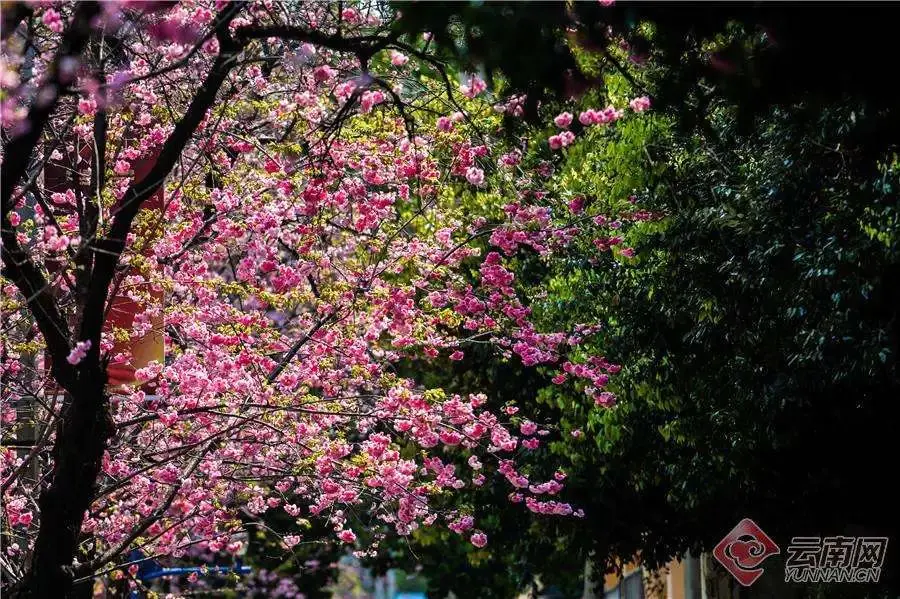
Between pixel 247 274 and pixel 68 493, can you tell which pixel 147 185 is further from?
pixel 247 274

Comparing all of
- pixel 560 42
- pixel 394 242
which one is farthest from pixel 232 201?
pixel 560 42

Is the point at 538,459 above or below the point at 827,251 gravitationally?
above

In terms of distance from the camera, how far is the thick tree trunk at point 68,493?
9133 mm

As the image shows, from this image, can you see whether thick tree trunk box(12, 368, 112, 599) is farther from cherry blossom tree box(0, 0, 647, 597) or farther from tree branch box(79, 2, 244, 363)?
cherry blossom tree box(0, 0, 647, 597)

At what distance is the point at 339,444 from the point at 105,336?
7.45 ft

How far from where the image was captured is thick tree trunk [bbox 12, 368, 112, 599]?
9133mm

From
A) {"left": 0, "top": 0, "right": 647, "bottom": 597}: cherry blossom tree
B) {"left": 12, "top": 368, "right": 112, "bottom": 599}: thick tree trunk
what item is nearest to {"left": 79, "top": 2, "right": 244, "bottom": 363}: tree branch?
{"left": 12, "top": 368, "right": 112, "bottom": 599}: thick tree trunk

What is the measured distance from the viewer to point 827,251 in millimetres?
11438

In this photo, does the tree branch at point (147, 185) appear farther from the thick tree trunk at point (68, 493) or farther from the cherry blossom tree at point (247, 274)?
the cherry blossom tree at point (247, 274)

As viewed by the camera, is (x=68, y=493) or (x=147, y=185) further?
(x=68, y=493)

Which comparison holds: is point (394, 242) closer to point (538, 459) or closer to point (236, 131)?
point (236, 131)

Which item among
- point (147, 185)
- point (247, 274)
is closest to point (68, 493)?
point (147, 185)

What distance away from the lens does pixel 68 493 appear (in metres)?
9.19

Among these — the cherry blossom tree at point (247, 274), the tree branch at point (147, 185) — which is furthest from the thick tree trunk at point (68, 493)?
the cherry blossom tree at point (247, 274)
